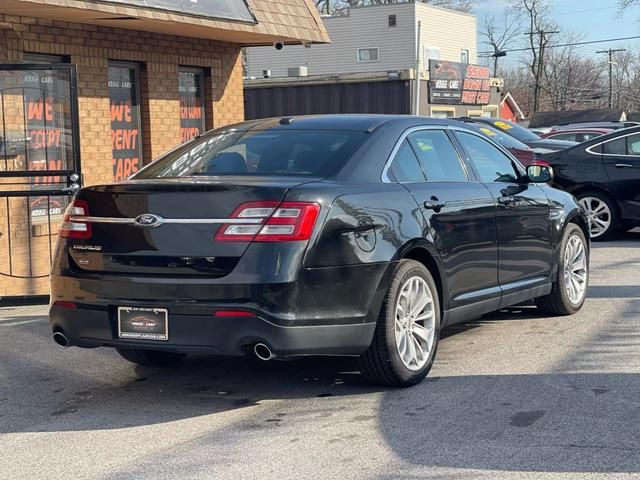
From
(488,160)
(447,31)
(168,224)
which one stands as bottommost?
(168,224)

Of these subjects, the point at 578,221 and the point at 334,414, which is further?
→ the point at 578,221

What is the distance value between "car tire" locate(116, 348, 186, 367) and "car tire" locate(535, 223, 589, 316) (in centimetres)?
307

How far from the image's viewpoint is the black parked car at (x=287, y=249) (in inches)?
207

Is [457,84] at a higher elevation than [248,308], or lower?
higher

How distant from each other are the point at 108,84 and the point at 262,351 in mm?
7584

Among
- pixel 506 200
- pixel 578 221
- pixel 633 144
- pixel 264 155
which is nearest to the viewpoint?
pixel 264 155

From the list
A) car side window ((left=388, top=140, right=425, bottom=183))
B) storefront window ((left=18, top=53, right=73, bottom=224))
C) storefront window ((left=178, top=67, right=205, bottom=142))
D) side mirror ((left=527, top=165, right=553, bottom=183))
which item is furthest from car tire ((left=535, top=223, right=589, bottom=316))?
storefront window ((left=178, top=67, right=205, bottom=142))

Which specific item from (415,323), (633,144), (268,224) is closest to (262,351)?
(268,224)

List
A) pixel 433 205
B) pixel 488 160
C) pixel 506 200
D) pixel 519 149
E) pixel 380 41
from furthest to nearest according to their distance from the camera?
pixel 380 41
pixel 519 149
pixel 488 160
pixel 506 200
pixel 433 205

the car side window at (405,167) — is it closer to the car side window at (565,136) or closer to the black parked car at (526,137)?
the black parked car at (526,137)

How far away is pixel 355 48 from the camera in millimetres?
44406

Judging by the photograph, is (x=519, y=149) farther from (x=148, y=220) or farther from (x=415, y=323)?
(x=148, y=220)

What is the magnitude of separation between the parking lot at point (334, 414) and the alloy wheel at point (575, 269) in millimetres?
608

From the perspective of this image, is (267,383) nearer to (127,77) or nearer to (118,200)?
(118,200)
